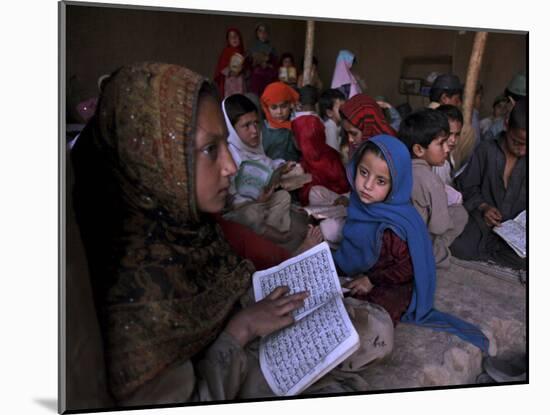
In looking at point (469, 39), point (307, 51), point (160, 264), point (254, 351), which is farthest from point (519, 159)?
point (160, 264)

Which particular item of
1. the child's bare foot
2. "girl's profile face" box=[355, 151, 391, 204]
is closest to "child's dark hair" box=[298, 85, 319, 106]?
"girl's profile face" box=[355, 151, 391, 204]

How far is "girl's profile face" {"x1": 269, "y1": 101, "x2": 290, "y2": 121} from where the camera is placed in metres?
3.34

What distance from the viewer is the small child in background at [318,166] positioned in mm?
3385

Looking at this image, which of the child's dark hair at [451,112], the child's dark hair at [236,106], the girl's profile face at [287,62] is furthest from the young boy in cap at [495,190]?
the child's dark hair at [236,106]

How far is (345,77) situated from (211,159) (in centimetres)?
84

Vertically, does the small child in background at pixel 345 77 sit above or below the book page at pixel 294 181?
above

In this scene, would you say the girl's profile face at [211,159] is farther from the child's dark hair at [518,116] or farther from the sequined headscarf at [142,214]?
the child's dark hair at [518,116]

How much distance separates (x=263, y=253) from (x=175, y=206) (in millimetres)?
544

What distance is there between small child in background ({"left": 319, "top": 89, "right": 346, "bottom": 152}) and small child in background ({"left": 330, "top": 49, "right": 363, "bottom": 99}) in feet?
0.09

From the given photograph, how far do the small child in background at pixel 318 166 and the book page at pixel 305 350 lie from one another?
41 cm

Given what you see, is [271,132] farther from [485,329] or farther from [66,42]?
[485,329]

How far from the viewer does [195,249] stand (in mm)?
3115

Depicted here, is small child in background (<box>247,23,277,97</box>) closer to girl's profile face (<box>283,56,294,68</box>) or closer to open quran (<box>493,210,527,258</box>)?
girl's profile face (<box>283,56,294,68</box>)

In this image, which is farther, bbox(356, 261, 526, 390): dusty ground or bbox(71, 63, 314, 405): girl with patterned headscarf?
bbox(356, 261, 526, 390): dusty ground
